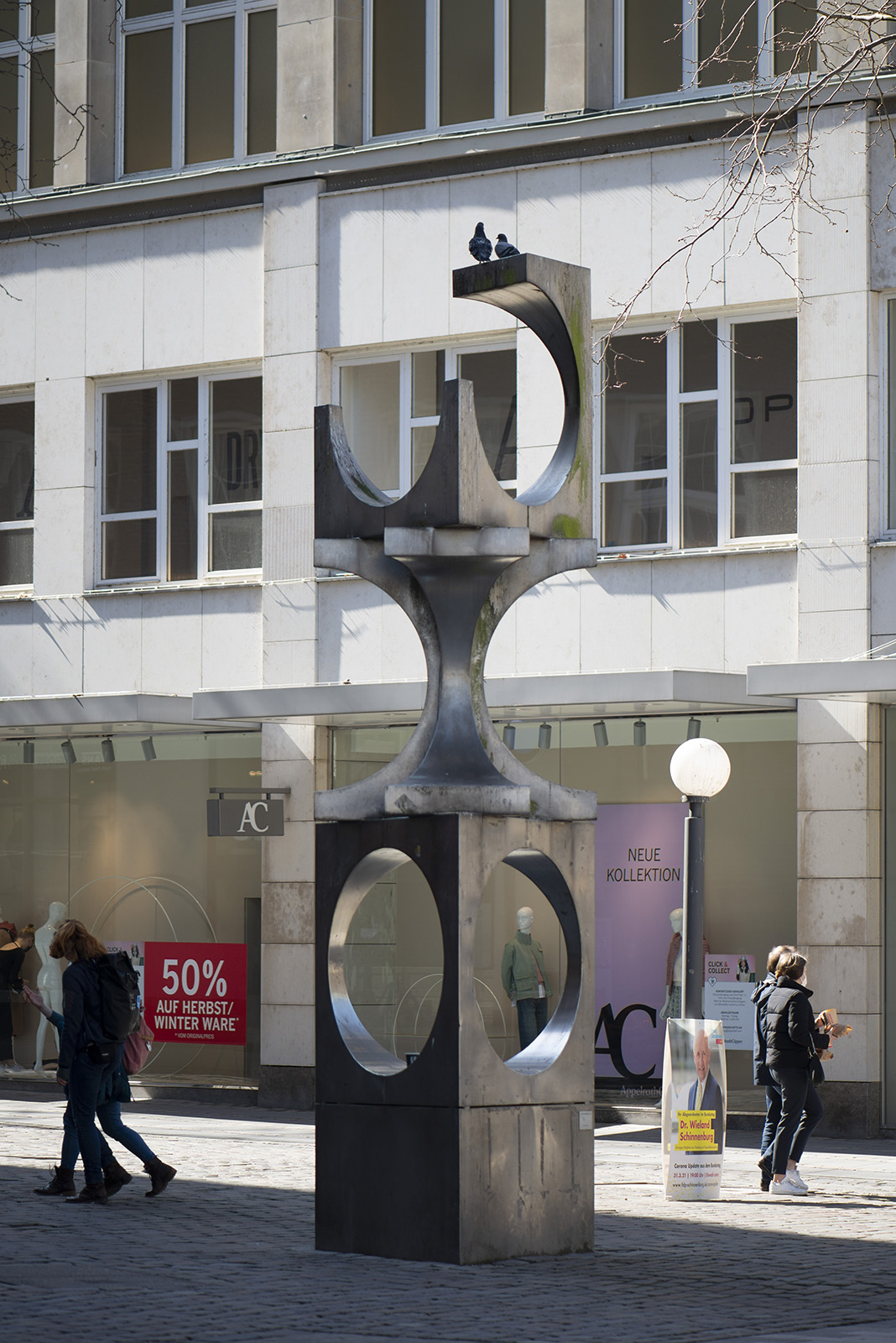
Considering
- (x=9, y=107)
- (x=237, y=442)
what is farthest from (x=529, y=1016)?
(x=9, y=107)

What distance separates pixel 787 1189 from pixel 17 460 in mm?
12438

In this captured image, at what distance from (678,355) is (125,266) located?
6.18 m

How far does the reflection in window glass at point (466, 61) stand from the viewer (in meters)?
20.4

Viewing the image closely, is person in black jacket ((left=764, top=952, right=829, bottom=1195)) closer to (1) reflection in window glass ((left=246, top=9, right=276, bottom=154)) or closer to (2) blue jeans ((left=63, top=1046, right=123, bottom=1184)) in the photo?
(2) blue jeans ((left=63, top=1046, right=123, bottom=1184))

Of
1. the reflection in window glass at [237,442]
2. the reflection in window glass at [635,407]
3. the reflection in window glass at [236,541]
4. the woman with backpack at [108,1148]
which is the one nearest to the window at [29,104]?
the reflection in window glass at [237,442]

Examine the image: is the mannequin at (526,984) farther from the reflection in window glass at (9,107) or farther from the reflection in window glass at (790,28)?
the reflection in window glass at (9,107)

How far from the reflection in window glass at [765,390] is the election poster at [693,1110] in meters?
6.33

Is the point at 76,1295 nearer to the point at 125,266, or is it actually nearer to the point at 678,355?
the point at 678,355

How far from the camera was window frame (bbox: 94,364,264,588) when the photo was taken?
21312 mm

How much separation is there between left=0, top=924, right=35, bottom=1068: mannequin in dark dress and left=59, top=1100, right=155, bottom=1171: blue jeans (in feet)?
30.7

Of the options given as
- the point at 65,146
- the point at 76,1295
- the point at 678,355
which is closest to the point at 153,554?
the point at 65,146

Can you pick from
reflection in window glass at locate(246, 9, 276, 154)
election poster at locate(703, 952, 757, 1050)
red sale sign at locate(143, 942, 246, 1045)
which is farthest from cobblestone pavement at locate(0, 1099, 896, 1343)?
reflection in window glass at locate(246, 9, 276, 154)

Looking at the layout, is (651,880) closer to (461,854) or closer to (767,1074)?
(767,1074)

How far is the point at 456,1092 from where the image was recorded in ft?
34.4
